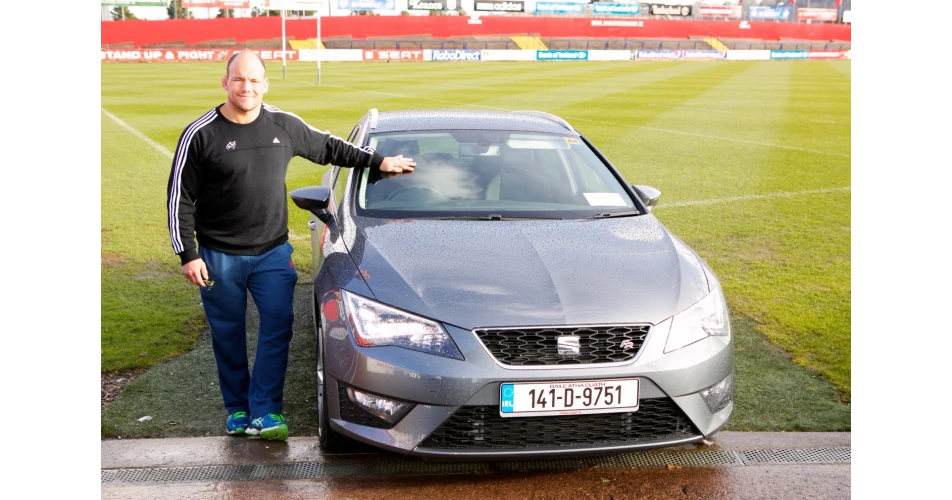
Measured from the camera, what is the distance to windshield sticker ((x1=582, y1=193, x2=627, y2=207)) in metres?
4.75

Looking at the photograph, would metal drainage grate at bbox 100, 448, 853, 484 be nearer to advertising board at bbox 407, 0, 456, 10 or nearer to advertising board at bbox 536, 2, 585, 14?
advertising board at bbox 407, 0, 456, 10

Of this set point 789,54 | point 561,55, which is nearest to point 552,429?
point 561,55

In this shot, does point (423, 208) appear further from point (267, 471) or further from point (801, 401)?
point (801, 401)

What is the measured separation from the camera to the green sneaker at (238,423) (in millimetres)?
4250

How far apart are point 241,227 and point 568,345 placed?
1.62 meters

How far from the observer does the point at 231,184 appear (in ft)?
13.4

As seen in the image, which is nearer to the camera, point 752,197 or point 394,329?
point 394,329

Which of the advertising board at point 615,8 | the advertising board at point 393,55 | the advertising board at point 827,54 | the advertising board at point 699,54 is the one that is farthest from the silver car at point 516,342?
the advertising board at point 615,8

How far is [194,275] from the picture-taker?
13.2 feet

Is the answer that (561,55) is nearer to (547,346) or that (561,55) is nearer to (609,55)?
(609,55)

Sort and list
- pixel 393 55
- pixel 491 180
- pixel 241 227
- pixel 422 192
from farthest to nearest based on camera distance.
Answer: pixel 393 55 → pixel 491 180 → pixel 422 192 → pixel 241 227

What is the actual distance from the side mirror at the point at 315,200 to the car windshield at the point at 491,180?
0.19m

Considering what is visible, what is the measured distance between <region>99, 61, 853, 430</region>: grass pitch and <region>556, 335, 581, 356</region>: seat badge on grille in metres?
2.01

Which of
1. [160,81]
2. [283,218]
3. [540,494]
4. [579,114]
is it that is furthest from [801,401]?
[160,81]
